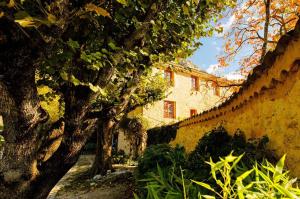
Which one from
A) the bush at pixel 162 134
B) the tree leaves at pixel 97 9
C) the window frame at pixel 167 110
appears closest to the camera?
the tree leaves at pixel 97 9

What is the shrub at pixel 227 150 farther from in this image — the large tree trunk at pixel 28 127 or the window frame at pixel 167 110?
the window frame at pixel 167 110

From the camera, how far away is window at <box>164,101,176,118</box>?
81.9ft

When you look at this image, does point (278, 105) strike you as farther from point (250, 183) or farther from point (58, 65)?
point (58, 65)

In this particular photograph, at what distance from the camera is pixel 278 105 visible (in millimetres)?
3535

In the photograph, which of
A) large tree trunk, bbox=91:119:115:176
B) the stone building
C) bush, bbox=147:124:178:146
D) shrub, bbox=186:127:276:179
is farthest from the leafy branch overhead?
the stone building

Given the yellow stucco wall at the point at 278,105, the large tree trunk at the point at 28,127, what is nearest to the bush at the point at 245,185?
the yellow stucco wall at the point at 278,105

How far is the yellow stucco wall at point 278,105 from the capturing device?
3.08 metres

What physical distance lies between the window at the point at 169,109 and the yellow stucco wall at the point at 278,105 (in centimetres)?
1987

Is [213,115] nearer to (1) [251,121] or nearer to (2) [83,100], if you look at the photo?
(1) [251,121]

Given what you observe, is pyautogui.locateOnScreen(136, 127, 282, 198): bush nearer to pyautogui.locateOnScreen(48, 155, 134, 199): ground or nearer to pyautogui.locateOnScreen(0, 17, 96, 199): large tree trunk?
pyautogui.locateOnScreen(0, 17, 96, 199): large tree trunk

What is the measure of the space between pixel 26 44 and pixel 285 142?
315cm

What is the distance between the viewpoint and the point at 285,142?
3279 millimetres

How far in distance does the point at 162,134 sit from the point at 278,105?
1415 centimetres

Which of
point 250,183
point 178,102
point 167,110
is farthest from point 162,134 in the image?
point 250,183
